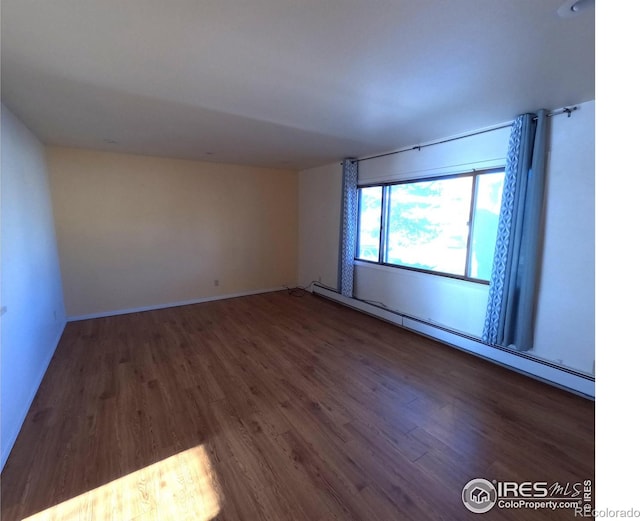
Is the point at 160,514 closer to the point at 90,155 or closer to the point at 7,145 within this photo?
the point at 7,145

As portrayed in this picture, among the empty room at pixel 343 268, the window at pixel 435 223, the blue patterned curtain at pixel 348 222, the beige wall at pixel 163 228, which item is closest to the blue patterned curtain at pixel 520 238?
the empty room at pixel 343 268

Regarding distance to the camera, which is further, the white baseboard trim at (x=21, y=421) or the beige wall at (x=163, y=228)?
the beige wall at (x=163, y=228)

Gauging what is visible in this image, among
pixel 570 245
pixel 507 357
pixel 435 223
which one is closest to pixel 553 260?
pixel 570 245

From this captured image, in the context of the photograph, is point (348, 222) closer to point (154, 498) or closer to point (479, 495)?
point (479, 495)

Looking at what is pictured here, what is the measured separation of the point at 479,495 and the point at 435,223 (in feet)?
9.04

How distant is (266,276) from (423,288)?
321cm

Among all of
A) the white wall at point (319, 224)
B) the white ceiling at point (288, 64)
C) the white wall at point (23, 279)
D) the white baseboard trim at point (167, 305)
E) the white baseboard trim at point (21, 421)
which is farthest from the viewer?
the white wall at point (319, 224)

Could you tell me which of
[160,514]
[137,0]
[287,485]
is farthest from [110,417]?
[137,0]

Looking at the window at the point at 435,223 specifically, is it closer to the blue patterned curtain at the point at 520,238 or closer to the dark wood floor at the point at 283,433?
the blue patterned curtain at the point at 520,238

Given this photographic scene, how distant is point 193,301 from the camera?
4.98m

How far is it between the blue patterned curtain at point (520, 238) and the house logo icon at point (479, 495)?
1.53 meters

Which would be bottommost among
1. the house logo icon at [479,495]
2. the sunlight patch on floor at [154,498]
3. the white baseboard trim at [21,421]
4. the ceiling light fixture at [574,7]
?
the sunlight patch on floor at [154,498]

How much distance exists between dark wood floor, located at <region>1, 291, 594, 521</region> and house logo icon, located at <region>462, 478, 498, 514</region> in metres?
0.04

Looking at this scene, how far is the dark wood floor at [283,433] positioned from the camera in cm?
155
